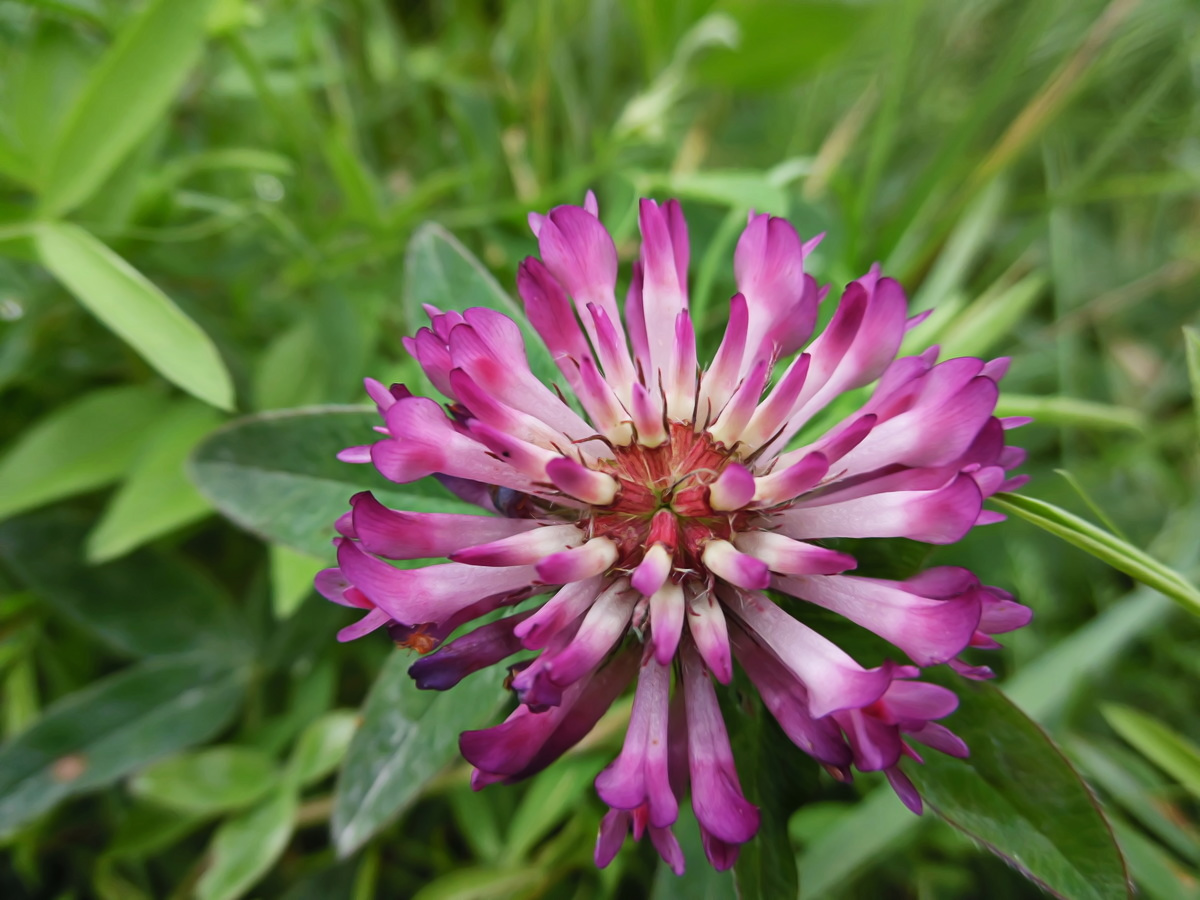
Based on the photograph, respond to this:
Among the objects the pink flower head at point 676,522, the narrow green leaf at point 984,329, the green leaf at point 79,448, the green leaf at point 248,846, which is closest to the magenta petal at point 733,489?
the pink flower head at point 676,522

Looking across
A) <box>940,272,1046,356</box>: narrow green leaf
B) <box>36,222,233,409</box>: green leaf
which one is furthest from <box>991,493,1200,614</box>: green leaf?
<box>36,222,233,409</box>: green leaf

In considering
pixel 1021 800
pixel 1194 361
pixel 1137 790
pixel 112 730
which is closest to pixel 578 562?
pixel 1021 800

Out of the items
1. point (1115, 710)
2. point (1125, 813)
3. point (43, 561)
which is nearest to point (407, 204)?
point (43, 561)

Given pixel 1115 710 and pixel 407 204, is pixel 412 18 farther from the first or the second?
pixel 1115 710

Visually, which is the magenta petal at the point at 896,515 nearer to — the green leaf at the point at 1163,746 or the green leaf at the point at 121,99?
the green leaf at the point at 1163,746

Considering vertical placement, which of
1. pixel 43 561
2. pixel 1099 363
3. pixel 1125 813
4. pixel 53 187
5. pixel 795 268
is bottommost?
pixel 1125 813

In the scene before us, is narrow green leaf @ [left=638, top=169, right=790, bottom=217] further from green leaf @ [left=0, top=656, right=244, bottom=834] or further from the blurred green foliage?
green leaf @ [left=0, top=656, right=244, bottom=834]
